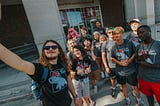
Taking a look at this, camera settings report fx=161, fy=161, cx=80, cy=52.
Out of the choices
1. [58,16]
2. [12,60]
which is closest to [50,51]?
[12,60]

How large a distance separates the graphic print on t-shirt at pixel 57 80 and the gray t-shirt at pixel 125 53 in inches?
55.8

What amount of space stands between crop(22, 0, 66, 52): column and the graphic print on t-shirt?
4381 millimetres

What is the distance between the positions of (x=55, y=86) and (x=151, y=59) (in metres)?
1.66

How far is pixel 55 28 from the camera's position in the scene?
21.2 ft

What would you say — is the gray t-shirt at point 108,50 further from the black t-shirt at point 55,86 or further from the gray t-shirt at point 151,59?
the black t-shirt at point 55,86

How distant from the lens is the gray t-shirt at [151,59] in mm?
2631

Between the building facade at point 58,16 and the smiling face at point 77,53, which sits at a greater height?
the building facade at point 58,16

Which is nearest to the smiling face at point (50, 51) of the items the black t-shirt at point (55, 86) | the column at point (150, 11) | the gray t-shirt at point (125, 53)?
the black t-shirt at point (55, 86)

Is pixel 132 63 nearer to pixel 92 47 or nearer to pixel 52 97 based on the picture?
pixel 92 47

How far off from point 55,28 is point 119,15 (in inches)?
360

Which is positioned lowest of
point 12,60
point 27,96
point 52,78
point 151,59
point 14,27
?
point 27,96

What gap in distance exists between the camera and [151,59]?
2.68 m

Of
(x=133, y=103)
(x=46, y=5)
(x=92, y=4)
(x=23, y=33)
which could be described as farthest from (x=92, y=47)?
(x=92, y=4)

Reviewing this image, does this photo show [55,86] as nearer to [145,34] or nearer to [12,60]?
[12,60]
